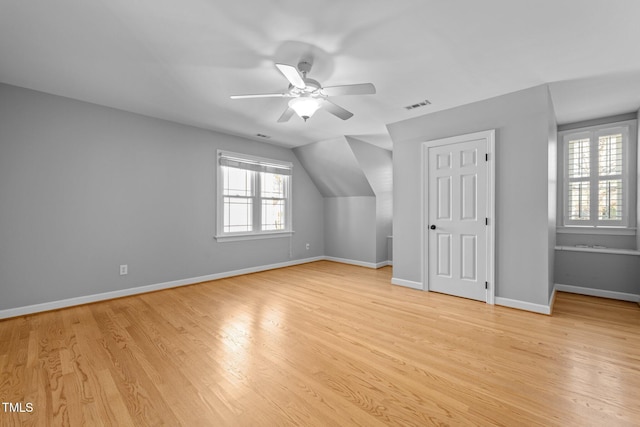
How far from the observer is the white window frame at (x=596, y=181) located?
12.5ft

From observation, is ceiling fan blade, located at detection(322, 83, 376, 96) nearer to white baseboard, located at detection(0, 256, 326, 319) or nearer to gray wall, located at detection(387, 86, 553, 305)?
gray wall, located at detection(387, 86, 553, 305)

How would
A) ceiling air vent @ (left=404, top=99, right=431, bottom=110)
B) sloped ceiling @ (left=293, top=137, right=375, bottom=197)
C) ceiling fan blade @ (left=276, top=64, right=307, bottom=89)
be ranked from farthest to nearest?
sloped ceiling @ (left=293, top=137, right=375, bottom=197) → ceiling air vent @ (left=404, top=99, right=431, bottom=110) → ceiling fan blade @ (left=276, top=64, right=307, bottom=89)

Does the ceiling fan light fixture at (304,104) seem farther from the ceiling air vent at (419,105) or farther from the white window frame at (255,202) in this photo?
the white window frame at (255,202)

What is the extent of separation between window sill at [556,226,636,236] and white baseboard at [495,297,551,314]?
1863 millimetres

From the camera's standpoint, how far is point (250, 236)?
529cm

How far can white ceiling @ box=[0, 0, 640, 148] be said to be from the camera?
1918 mm

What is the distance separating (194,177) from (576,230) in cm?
621

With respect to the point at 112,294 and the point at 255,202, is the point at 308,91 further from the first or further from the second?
the point at 112,294

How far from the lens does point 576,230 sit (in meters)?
4.22

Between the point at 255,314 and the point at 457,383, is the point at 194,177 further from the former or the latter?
the point at 457,383

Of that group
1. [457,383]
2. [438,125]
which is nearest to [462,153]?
[438,125]

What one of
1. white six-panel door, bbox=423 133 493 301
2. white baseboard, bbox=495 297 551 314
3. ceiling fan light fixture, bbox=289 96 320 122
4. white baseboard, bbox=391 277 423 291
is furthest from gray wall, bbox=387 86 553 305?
ceiling fan light fixture, bbox=289 96 320 122

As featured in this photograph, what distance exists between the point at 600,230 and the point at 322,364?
4.68m

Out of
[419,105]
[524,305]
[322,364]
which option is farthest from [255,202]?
[524,305]
